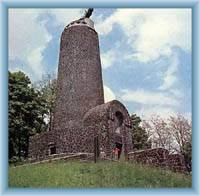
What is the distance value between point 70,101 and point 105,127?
1.18m

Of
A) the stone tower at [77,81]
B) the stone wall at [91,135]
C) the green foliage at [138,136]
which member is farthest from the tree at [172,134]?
the stone tower at [77,81]

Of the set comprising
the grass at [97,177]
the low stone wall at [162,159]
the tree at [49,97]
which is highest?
the tree at [49,97]

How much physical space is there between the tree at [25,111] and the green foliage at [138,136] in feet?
6.56

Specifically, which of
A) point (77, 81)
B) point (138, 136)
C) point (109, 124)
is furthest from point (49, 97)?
point (138, 136)

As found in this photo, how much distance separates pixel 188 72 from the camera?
613 cm

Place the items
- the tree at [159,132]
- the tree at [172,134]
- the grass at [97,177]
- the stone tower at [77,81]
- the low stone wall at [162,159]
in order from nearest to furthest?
the grass at [97,177], the tree at [172,134], the low stone wall at [162,159], the tree at [159,132], the stone tower at [77,81]

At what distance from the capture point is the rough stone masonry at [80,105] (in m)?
9.65

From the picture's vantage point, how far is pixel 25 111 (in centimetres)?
945

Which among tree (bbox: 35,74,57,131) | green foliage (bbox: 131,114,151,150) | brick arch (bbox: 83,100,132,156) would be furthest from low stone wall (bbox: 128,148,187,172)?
tree (bbox: 35,74,57,131)

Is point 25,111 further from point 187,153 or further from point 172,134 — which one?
point 187,153

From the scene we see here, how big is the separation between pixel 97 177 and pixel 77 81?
455 centimetres

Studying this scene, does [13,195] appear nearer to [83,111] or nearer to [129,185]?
[129,185]

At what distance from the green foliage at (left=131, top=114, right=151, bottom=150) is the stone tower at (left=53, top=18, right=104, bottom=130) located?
131cm

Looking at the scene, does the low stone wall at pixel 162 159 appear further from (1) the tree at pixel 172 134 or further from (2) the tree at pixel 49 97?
(2) the tree at pixel 49 97
